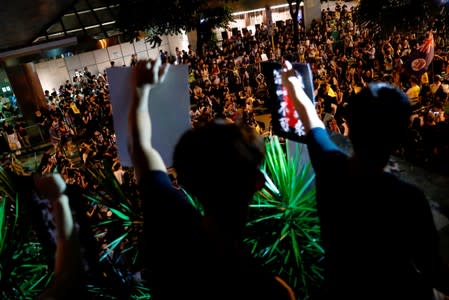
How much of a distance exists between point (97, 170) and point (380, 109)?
248 cm

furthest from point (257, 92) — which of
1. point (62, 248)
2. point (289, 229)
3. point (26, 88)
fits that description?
point (62, 248)

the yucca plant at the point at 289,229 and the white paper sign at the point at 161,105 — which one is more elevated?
the white paper sign at the point at 161,105

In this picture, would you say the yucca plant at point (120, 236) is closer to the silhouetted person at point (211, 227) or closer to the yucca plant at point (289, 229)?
the yucca plant at point (289, 229)

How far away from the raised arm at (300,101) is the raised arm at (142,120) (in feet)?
2.33

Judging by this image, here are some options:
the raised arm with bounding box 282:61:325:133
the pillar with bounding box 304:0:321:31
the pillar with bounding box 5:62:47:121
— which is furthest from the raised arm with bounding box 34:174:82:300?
the pillar with bounding box 304:0:321:31

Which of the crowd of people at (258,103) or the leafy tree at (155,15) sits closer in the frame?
the crowd of people at (258,103)

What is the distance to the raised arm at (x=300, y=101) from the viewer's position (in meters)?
1.77

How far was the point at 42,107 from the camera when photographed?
1644cm

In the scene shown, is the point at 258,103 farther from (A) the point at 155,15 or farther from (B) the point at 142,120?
(B) the point at 142,120

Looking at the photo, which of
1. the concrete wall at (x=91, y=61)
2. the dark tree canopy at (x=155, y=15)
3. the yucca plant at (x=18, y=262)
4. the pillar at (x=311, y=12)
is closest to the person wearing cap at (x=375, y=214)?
the yucca plant at (x=18, y=262)

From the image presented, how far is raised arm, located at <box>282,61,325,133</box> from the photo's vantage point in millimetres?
1767

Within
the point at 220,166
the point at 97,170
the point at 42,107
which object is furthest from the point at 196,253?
the point at 42,107

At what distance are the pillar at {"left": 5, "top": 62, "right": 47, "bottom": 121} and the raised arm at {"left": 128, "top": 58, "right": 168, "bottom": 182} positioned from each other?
17.3 m

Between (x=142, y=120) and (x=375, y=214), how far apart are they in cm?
111
